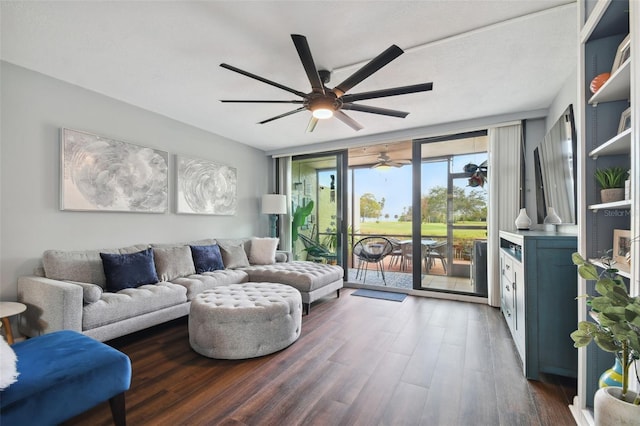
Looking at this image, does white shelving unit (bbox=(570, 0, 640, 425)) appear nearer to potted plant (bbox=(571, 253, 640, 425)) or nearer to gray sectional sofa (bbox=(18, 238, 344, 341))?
potted plant (bbox=(571, 253, 640, 425))

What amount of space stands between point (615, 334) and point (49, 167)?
4.16 m

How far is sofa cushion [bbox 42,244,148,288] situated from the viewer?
103 inches

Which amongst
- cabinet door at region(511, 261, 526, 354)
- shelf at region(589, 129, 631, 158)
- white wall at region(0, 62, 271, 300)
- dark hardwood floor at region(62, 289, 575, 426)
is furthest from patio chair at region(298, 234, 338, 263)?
shelf at region(589, 129, 631, 158)

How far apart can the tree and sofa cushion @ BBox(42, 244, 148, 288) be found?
472cm

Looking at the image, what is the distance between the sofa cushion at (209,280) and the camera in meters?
3.15

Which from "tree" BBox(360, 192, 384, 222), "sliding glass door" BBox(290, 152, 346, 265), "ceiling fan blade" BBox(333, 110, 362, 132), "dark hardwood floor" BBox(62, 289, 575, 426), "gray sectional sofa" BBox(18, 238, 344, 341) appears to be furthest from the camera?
"tree" BBox(360, 192, 384, 222)

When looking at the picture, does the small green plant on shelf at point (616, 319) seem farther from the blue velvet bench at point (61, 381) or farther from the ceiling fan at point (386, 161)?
the ceiling fan at point (386, 161)

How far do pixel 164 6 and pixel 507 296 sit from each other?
12.3 feet

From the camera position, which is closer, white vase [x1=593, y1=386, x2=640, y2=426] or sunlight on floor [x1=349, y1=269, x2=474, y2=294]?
white vase [x1=593, y1=386, x2=640, y2=426]

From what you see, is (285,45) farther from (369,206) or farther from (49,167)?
(369,206)

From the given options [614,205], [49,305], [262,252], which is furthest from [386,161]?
[49,305]

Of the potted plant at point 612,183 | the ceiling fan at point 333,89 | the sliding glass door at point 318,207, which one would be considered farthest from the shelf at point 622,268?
the sliding glass door at point 318,207

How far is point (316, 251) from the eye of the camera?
17.5 ft

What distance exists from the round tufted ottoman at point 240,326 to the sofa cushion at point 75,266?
112 cm
